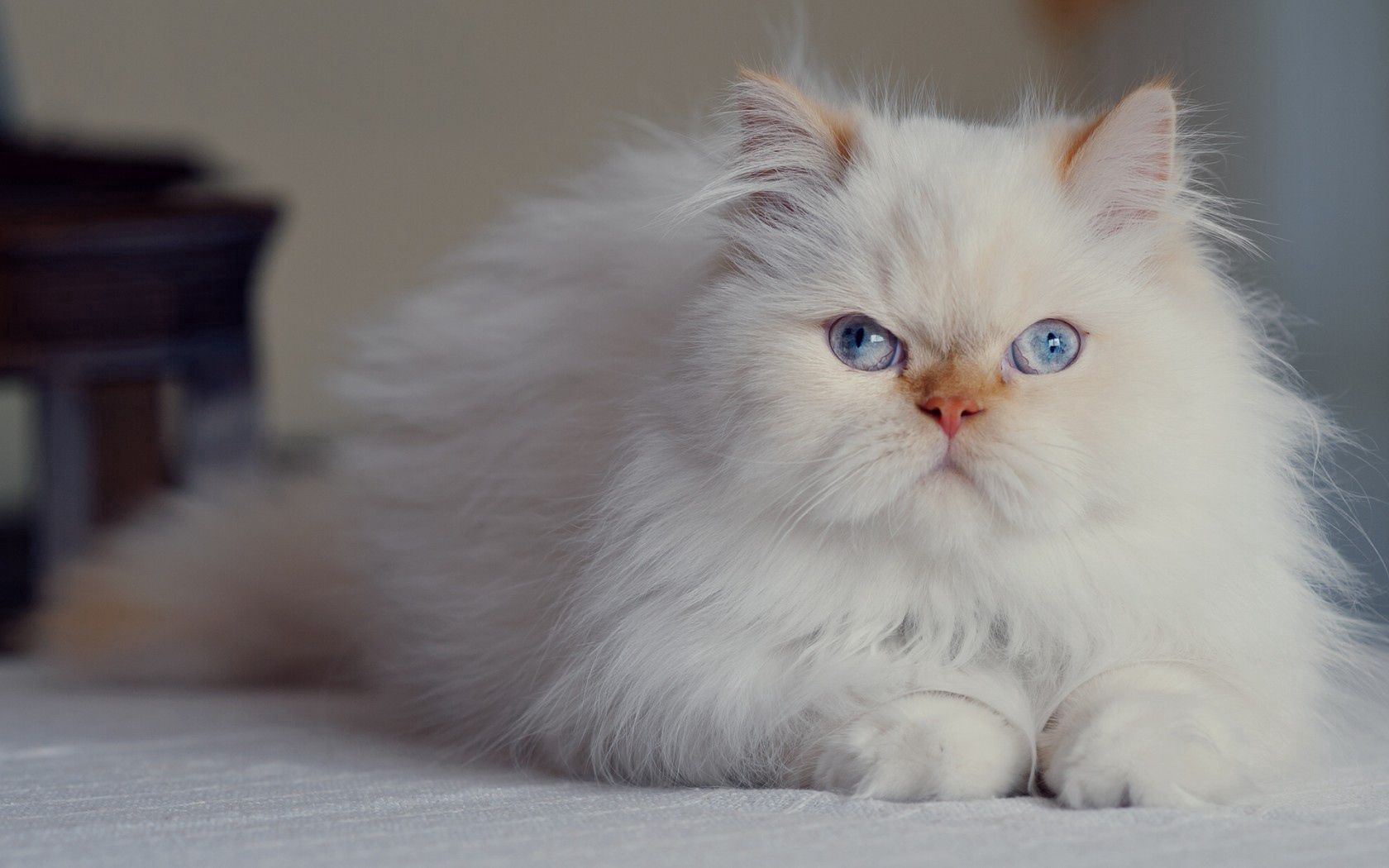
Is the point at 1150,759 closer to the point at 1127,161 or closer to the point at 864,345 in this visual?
the point at 864,345

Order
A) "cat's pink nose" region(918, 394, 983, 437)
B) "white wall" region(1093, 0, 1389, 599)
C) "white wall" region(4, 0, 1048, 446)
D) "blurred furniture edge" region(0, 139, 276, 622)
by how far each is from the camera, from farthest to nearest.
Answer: "white wall" region(4, 0, 1048, 446) < "white wall" region(1093, 0, 1389, 599) < "blurred furniture edge" region(0, 139, 276, 622) < "cat's pink nose" region(918, 394, 983, 437)

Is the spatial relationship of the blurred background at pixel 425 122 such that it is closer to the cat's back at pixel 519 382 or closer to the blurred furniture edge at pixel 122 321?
the blurred furniture edge at pixel 122 321

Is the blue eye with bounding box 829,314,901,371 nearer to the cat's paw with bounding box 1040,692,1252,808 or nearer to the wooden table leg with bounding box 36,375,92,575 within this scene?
the cat's paw with bounding box 1040,692,1252,808

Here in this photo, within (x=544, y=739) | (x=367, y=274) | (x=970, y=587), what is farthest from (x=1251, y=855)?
(x=367, y=274)

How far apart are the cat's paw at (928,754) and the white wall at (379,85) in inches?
153

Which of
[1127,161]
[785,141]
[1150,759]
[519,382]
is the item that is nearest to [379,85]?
[519,382]

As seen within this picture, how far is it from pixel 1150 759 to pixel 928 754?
169 millimetres

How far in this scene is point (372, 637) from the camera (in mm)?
1688

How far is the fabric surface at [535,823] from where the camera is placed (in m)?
0.91

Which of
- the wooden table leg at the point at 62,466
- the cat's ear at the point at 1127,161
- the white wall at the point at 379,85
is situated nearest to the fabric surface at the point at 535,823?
the cat's ear at the point at 1127,161

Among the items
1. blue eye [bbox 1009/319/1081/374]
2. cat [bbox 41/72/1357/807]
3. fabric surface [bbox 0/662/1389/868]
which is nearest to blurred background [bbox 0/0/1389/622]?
fabric surface [bbox 0/662/1389/868]

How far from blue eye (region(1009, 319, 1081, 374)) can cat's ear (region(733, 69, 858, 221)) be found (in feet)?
0.80

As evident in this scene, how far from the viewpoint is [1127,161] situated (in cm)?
119

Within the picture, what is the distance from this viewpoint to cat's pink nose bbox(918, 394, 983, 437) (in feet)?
3.39
